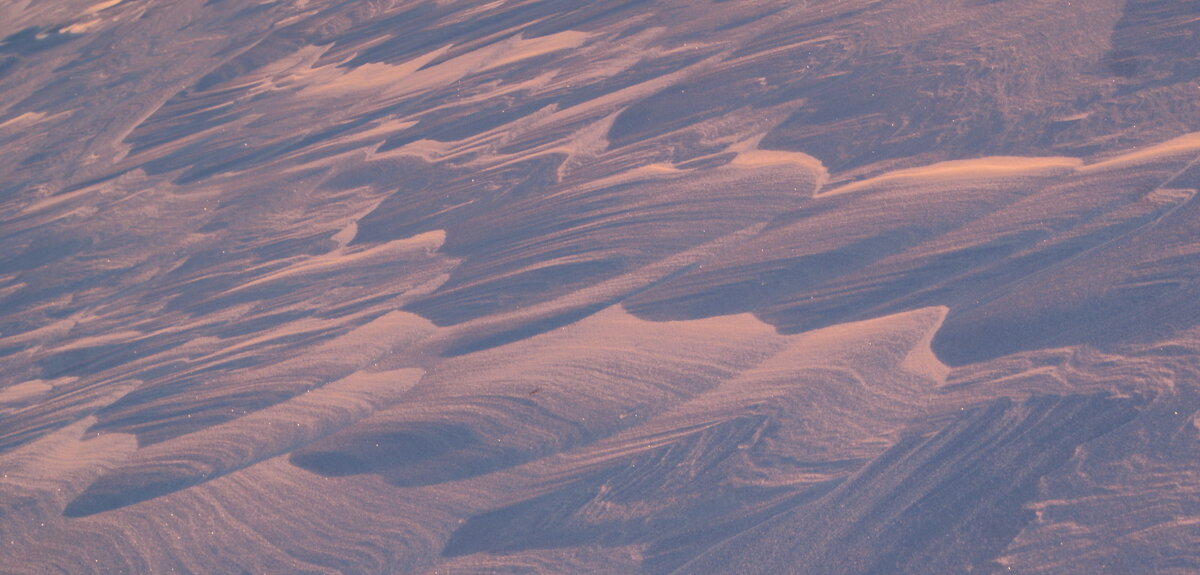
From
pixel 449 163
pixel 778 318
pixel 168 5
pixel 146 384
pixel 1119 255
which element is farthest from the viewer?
pixel 168 5

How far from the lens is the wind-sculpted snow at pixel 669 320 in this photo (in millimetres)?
1302

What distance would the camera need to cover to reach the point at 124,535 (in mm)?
1668

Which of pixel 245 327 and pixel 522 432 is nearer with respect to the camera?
pixel 522 432

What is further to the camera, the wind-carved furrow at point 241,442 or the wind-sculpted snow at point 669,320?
the wind-carved furrow at point 241,442

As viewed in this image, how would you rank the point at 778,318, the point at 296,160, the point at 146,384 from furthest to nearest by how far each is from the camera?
the point at 296,160 < the point at 146,384 < the point at 778,318

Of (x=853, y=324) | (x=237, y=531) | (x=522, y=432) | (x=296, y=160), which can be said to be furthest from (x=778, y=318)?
(x=296, y=160)

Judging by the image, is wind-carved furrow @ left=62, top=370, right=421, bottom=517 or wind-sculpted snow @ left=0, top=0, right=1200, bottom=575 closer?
wind-sculpted snow @ left=0, top=0, right=1200, bottom=575

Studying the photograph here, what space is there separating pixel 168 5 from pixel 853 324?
184 inches

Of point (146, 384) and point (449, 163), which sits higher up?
point (449, 163)

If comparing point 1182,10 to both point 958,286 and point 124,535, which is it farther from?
point 124,535

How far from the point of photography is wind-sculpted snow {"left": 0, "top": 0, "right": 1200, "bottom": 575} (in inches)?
51.3

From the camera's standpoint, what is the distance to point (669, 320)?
5.69ft

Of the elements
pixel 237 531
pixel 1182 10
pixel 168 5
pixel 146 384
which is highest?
pixel 168 5

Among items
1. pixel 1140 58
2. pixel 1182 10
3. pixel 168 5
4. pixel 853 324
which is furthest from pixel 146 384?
pixel 168 5
